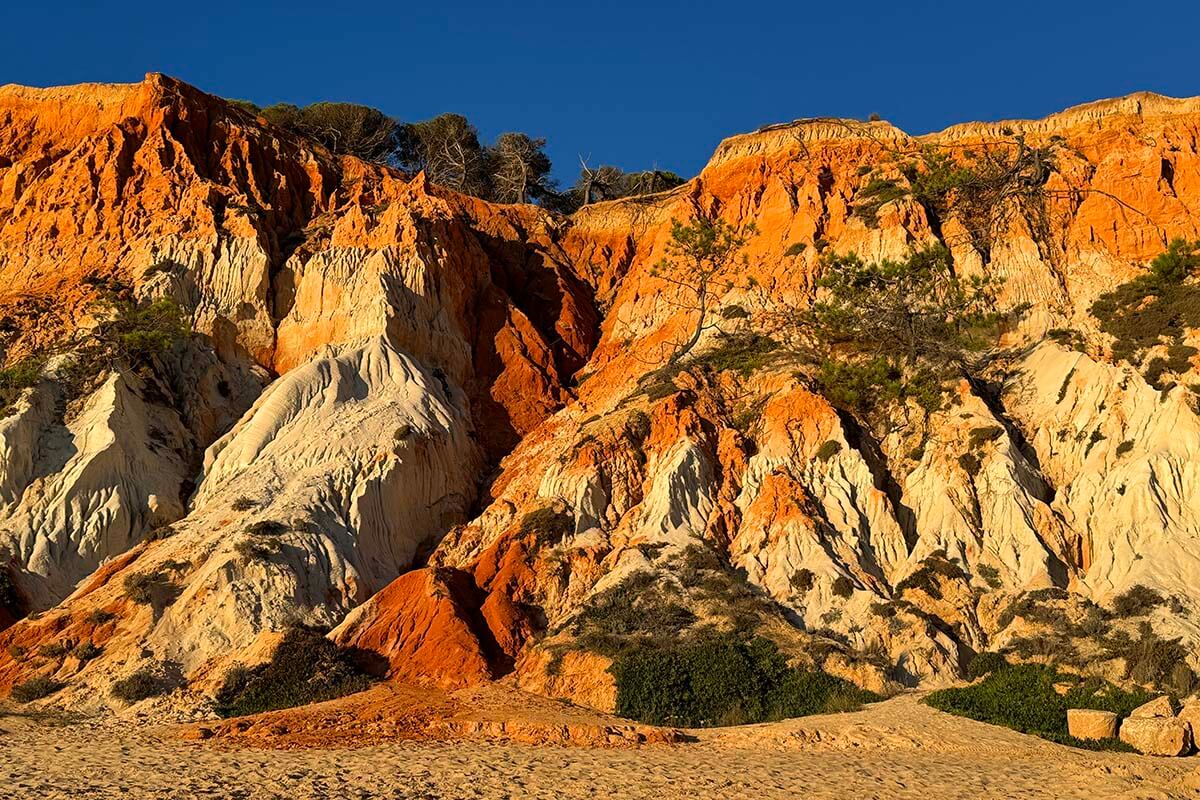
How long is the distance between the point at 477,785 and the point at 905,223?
29760mm

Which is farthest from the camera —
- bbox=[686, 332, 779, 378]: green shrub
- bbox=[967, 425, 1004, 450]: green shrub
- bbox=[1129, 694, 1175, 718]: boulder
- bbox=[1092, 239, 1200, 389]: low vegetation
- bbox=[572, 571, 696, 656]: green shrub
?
bbox=[686, 332, 779, 378]: green shrub

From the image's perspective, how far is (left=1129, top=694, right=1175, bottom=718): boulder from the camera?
23.2m

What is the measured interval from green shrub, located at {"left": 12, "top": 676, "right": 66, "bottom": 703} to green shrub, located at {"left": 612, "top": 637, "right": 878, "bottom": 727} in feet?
A: 40.6

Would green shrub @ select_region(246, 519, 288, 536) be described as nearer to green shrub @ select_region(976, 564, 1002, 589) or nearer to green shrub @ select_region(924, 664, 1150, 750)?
green shrub @ select_region(924, 664, 1150, 750)

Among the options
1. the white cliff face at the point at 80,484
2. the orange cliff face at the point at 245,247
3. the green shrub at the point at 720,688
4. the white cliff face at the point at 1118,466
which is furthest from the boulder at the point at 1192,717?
the white cliff face at the point at 80,484

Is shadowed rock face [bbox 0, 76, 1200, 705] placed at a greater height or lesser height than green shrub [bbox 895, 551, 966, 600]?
greater

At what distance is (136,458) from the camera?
3422 centimetres

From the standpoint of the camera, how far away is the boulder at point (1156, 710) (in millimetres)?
23172

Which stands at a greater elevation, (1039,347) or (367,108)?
(367,108)

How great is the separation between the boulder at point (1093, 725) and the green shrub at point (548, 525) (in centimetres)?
1391

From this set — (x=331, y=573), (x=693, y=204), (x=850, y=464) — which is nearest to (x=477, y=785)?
(x=331, y=573)

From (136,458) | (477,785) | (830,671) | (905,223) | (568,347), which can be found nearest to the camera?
(477,785)

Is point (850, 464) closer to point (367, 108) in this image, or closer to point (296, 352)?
point (296, 352)

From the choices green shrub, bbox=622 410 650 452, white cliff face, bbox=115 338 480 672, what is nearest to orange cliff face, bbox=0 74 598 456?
white cliff face, bbox=115 338 480 672
